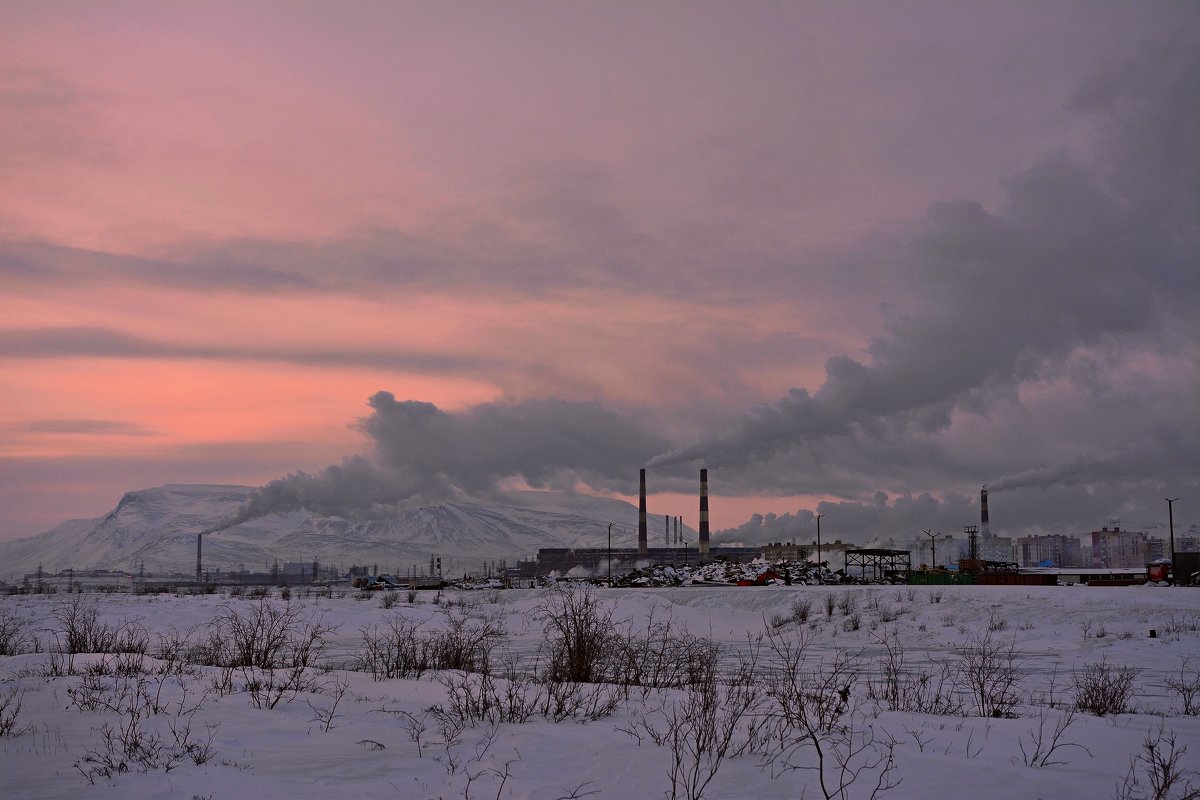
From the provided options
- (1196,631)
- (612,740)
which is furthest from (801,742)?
(1196,631)

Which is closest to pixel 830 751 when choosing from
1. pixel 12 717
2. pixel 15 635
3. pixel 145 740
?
pixel 145 740

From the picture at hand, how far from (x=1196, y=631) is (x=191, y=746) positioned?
1094 inches

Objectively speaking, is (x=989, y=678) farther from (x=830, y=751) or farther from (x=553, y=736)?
(x=553, y=736)

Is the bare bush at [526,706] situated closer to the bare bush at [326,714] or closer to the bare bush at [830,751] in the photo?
the bare bush at [326,714]

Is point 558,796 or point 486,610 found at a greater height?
point 558,796

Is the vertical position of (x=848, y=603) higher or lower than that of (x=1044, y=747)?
lower

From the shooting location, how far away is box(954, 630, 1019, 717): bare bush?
11.1 meters

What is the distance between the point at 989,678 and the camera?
11562 millimetres

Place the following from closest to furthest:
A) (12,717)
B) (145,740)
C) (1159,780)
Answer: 1. (1159,780)
2. (145,740)
3. (12,717)

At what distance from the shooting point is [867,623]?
32531 mm

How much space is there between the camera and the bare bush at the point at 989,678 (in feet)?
36.5

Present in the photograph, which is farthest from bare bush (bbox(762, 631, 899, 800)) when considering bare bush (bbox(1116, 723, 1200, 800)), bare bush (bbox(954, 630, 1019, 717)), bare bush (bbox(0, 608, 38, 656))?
bare bush (bbox(0, 608, 38, 656))

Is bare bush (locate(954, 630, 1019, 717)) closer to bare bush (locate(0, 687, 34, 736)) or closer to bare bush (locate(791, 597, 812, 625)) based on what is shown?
bare bush (locate(791, 597, 812, 625))

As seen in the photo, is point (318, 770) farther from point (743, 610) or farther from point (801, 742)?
point (743, 610)
